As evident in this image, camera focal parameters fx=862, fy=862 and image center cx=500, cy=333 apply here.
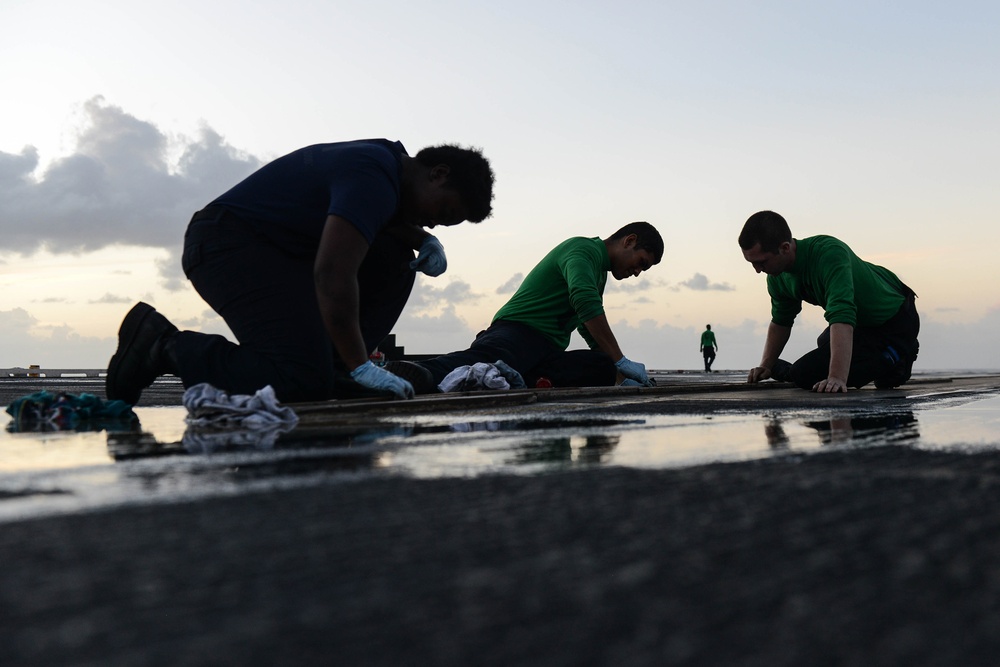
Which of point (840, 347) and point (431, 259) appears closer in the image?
point (431, 259)

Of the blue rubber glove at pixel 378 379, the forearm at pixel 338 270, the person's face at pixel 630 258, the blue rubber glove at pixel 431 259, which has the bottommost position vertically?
the blue rubber glove at pixel 378 379

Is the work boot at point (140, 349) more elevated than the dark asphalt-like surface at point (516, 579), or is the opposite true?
the work boot at point (140, 349)

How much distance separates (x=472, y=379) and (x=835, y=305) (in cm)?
223

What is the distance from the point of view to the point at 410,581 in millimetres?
777

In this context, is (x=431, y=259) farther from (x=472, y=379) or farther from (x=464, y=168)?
(x=472, y=379)

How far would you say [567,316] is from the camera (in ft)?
19.5

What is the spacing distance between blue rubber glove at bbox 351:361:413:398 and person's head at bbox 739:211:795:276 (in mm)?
2812

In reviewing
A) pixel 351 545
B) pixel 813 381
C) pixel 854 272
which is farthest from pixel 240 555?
pixel 813 381

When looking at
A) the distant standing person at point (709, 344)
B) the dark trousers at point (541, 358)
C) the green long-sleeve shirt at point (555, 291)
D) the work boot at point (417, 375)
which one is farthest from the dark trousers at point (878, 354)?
the distant standing person at point (709, 344)

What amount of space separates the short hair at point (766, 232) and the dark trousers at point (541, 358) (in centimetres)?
120

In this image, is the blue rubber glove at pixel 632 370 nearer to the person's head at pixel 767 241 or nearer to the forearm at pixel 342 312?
the person's head at pixel 767 241

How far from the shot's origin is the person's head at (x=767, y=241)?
5.44 m

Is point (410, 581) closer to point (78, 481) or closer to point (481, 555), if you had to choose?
point (481, 555)

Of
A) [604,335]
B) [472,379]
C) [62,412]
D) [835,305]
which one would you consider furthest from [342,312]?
[835,305]
